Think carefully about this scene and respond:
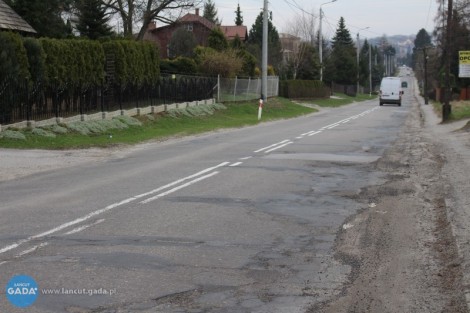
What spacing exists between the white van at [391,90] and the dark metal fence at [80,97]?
1119 inches

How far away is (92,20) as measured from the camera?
4403 cm

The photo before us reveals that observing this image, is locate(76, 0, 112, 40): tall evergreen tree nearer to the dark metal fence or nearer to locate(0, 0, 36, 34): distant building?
the dark metal fence

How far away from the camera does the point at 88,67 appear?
87.9 feet

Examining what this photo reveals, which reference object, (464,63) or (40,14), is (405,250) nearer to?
(464,63)

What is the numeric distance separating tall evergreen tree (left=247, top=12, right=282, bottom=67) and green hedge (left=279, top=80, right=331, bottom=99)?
8357mm

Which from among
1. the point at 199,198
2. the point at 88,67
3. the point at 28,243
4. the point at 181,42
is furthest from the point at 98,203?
the point at 181,42

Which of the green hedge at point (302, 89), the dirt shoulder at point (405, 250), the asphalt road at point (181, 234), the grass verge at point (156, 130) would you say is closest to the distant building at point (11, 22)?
the grass verge at point (156, 130)

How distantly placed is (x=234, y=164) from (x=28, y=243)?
26.4 ft

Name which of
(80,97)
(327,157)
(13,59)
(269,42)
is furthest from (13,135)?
(269,42)

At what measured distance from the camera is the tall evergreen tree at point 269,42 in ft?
257

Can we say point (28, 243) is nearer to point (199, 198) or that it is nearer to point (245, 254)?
point (245, 254)

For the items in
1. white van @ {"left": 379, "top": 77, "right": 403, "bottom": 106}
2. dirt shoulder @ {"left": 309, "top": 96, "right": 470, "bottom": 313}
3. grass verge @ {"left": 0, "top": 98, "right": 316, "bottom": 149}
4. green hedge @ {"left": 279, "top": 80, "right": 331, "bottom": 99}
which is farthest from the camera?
green hedge @ {"left": 279, "top": 80, "right": 331, "bottom": 99}

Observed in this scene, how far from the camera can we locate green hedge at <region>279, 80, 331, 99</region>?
60.9m

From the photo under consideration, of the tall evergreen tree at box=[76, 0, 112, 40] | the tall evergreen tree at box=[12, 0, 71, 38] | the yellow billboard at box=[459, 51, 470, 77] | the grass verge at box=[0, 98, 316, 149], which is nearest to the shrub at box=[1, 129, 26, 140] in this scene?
the grass verge at box=[0, 98, 316, 149]
